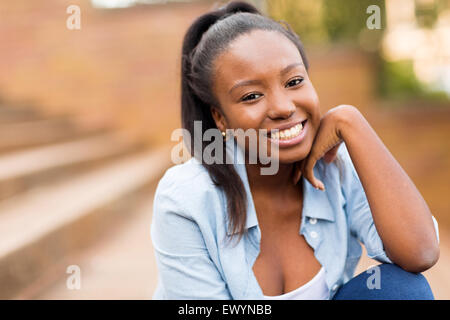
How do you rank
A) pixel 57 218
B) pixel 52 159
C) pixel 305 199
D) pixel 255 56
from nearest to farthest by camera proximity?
pixel 255 56 < pixel 305 199 < pixel 57 218 < pixel 52 159

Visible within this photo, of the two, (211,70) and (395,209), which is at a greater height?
(211,70)

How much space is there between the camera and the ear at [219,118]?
1942 mm

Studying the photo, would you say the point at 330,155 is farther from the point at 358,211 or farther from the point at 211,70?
the point at 211,70

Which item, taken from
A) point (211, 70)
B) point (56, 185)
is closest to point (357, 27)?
point (56, 185)

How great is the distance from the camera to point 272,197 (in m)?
Answer: 2.06

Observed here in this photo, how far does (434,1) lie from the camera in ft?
21.4

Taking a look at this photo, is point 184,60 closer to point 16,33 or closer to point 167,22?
point 167,22

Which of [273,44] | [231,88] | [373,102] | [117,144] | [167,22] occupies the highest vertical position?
[167,22]

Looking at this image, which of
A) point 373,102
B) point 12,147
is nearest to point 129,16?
point 12,147

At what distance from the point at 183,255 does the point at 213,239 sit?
0.13 metres

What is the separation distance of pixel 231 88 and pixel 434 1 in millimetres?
5861

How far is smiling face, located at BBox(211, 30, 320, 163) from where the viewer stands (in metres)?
1.76

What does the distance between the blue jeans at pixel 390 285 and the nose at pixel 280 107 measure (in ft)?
2.32

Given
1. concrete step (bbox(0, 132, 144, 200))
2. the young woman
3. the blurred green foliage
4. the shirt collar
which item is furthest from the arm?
the blurred green foliage
